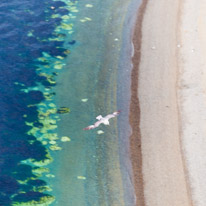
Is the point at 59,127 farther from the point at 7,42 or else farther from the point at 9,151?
the point at 7,42

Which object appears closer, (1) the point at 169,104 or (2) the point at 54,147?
(2) the point at 54,147

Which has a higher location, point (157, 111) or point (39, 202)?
point (157, 111)

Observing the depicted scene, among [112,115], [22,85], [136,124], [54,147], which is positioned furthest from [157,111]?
[22,85]

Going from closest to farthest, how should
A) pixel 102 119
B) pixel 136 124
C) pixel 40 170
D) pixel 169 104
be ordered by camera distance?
pixel 40 170, pixel 136 124, pixel 102 119, pixel 169 104

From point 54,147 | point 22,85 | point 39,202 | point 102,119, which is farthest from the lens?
point 22,85

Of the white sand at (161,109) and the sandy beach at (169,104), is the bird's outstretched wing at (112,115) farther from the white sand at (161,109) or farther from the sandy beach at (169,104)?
the white sand at (161,109)

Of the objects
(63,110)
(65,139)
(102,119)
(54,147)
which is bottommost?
(54,147)

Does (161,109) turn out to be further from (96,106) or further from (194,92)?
(96,106)

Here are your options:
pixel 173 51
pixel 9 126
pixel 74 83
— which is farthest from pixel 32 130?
pixel 173 51
